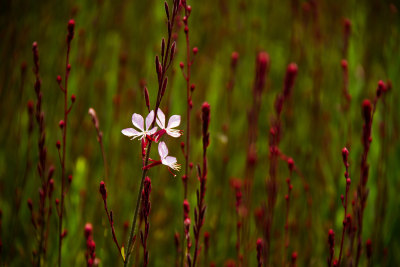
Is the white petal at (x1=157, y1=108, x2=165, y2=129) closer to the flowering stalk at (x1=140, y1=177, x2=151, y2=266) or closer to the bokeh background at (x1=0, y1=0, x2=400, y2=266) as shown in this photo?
the flowering stalk at (x1=140, y1=177, x2=151, y2=266)

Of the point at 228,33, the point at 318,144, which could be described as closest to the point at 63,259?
the point at 318,144

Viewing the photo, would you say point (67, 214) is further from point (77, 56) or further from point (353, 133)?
point (353, 133)

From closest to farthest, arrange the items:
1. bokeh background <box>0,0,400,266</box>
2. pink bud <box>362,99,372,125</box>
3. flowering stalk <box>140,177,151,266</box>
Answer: flowering stalk <box>140,177,151,266</box>, pink bud <box>362,99,372,125</box>, bokeh background <box>0,0,400,266</box>

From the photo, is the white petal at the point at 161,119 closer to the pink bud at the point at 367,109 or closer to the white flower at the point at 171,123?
the white flower at the point at 171,123

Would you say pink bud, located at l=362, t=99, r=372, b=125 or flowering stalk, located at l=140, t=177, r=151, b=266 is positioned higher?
pink bud, located at l=362, t=99, r=372, b=125

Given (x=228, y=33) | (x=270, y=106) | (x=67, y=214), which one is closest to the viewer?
(x=67, y=214)

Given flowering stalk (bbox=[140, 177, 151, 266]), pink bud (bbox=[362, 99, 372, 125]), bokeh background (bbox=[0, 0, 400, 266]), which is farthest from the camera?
bokeh background (bbox=[0, 0, 400, 266])

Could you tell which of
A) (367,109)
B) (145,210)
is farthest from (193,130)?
(145,210)

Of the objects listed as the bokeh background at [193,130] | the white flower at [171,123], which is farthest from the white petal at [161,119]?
the bokeh background at [193,130]

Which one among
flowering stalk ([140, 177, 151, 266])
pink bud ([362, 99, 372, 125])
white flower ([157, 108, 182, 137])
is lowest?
flowering stalk ([140, 177, 151, 266])

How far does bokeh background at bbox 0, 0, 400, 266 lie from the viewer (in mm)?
1925

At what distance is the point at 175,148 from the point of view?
256 centimetres

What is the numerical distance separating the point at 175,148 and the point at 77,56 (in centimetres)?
87

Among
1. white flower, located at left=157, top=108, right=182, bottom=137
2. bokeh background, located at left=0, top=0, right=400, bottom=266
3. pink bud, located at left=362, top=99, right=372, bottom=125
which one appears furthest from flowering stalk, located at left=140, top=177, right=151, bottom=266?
pink bud, located at left=362, top=99, right=372, bottom=125
